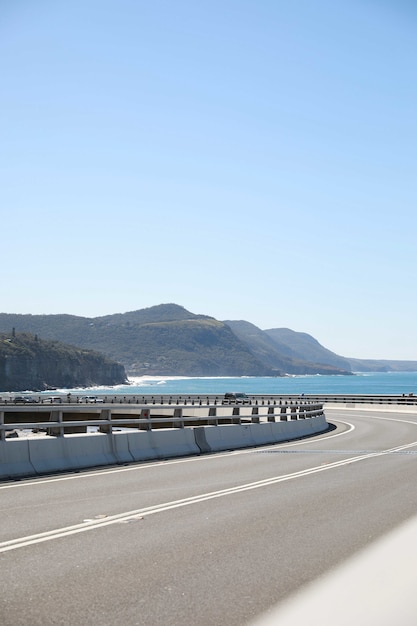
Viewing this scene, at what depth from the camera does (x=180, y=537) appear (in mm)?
10031

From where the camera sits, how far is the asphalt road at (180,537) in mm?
6941

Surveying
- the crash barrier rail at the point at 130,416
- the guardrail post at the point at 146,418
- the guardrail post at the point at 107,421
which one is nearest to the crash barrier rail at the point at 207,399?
the crash barrier rail at the point at 130,416

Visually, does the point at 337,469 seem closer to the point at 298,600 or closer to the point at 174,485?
the point at 174,485

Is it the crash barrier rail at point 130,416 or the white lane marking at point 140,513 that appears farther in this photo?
the crash barrier rail at point 130,416

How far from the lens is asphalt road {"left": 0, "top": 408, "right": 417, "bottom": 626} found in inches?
273

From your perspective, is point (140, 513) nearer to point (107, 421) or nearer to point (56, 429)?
point (56, 429)

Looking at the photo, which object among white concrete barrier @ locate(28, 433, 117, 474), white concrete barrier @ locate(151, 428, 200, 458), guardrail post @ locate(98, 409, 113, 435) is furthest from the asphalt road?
white concrete barrier @ locate(151, 428, 200, 458)

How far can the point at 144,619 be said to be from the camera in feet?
21.3

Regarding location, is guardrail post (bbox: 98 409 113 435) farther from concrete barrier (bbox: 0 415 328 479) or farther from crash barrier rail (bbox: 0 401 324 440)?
concrete barrier (bbox: 0 415 328 479)

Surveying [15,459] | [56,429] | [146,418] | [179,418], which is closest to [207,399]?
[179,418]

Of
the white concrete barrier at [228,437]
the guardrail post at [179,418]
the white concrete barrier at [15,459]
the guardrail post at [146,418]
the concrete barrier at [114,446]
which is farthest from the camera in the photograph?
the white concrete barrier at [228,437]

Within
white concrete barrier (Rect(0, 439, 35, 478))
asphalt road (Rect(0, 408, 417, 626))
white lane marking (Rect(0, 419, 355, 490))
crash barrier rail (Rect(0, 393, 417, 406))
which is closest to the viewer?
asphalt road (Rect(0, 408, 417, 626))

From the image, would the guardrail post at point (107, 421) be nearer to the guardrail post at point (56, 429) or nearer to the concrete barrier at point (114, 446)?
the concrete barrier at point (114, 446)

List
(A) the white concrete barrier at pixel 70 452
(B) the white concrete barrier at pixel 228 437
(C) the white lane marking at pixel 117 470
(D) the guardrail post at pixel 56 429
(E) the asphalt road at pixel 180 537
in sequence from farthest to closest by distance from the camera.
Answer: (B) the white concrete barrier at pixel 228 437 → (D) the guardrail post at pixel 56 429 → (A) the white concrete barrier at pixel 70 452 → (C) the white lane marking at pixel 117 470 → (E) the asphalt road at pixel 180 537
